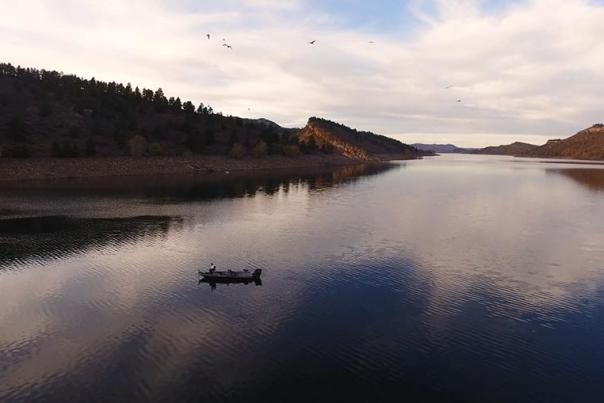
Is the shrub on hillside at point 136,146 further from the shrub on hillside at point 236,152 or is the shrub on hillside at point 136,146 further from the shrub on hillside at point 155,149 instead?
the shrub on hillside at point 236,152

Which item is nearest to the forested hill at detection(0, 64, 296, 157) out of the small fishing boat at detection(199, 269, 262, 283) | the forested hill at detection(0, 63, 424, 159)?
the forested hill at detection(0, 63, 424, 159)

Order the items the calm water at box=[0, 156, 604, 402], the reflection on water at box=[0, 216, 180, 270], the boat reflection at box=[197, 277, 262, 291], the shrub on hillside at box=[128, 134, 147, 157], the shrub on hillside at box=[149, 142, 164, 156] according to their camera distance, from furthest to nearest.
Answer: the shrub on hillside at box=[149, 142, 164, 156]
the shrub on hillside at box=[128, 134, 147, 157]
the reflection on water at box=[0, 216, 180, 270]
the boat reflection at box=[197, 277, 262, 291]
the calm water at box=[0, 156, 604, 402]

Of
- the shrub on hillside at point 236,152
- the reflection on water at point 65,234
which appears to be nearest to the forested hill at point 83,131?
the shrub on hillside at point 236,152

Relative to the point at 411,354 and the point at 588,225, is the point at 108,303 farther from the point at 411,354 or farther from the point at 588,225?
the point at 588,225

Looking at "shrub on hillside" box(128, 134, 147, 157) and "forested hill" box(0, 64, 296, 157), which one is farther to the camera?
"shrub on hillside" box(128, 134, 147, 157)

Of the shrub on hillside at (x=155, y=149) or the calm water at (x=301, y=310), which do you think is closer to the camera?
the calm water at (x=301, y=310)

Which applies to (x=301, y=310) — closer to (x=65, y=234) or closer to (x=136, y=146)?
(x=65, y=234)

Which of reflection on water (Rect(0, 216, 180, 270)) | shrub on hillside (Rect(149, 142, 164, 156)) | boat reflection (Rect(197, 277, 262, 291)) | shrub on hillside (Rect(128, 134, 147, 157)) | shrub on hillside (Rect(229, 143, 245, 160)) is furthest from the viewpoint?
shrub on hillside (Rect(229, 143, 245, 160))

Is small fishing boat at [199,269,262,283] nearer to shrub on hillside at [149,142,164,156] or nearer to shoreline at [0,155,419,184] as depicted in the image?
shoreline at [0,155,419,184]

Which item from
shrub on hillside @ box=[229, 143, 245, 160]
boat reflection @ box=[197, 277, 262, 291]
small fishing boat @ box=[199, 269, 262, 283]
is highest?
shrub on hillside @ box=[229, 143, 245, 160]

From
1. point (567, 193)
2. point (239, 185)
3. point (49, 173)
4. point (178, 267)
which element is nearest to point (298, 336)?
point (178, 267)

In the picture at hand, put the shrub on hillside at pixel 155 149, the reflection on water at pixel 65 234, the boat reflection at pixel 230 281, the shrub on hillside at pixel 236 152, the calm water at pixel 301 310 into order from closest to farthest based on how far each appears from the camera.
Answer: the calm water at pixel 301 310 → the boat reflection at pixel 230 281 → the reflection on water at pixel 65 234 → the shrub on hillside at pixel 155 149 → the shrub on hillside at pixel 236 152
